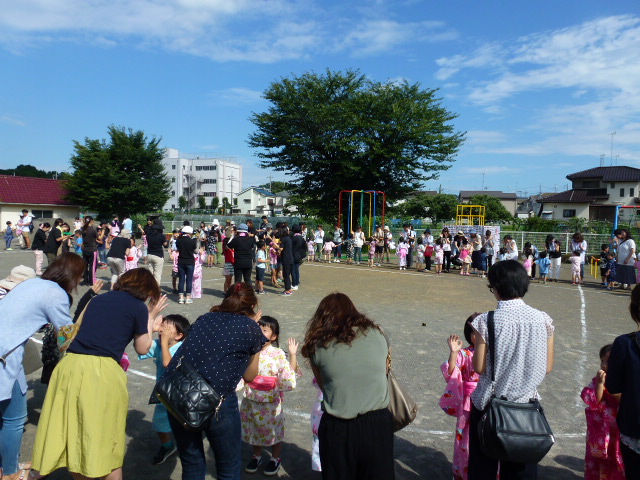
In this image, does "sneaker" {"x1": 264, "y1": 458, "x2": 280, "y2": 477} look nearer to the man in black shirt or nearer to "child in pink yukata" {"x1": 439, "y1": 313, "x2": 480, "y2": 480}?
"child in pink yukata" {"x1": 439, "y1": 313, "x2": 480, "y2": 480}

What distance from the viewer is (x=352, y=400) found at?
259cm

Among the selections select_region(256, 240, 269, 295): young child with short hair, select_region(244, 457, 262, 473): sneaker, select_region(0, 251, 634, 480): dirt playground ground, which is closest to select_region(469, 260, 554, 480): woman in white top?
select_region(0, 251, 634, 480): dirt playground ground

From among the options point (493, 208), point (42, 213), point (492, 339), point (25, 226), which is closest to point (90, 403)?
point (492, 339)

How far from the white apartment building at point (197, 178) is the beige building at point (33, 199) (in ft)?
139

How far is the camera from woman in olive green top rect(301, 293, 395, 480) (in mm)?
2586

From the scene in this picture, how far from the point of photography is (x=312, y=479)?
12.2 feet

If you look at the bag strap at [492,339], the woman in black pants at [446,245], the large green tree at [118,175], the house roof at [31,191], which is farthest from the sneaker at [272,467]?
the house roof at [31,191]

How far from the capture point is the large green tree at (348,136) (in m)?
29.8

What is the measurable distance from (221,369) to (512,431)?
1694mm

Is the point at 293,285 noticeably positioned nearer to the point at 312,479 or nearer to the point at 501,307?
the point at 312,479

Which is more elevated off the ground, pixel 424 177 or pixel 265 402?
pixel 424 177

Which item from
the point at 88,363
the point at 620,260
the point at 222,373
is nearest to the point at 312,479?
the point at 222,373

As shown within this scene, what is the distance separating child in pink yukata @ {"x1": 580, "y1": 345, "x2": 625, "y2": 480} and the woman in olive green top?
5.42 feet

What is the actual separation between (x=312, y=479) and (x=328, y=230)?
23.7m
